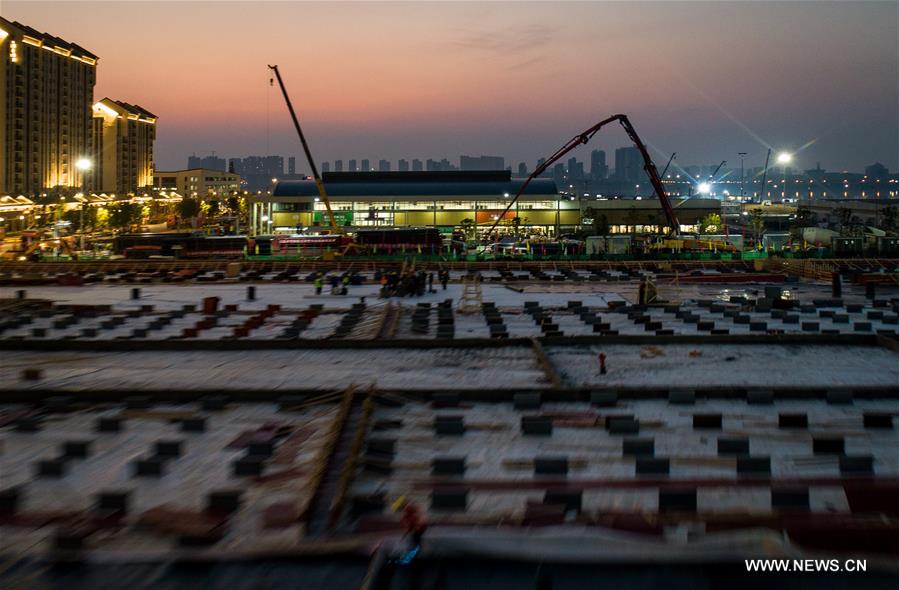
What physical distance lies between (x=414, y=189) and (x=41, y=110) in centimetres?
4554

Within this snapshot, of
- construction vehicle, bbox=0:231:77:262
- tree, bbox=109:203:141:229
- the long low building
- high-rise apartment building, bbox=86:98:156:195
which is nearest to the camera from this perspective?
construction vehicle, bbox=0:231:77:262

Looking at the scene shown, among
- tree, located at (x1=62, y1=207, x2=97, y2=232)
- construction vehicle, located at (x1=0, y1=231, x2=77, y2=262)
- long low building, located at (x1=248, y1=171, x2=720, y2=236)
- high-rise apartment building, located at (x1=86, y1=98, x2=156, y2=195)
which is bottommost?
construction vehicle, located at (x1=0, y1=231, x2=77, y2=262)

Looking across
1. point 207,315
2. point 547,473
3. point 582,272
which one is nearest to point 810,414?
point 547,473

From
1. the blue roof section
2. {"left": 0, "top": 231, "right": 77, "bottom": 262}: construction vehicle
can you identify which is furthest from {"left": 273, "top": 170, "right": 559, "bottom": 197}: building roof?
{"left": 0, "top": 231, "right": 77, "bottom": 262}: construction vehicle

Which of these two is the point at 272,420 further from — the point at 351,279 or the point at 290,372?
the point at 351,279

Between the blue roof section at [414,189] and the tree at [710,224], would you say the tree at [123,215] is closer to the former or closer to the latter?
the blue roof section at [414,189]

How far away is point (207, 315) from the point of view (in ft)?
83.3

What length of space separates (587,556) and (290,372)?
31.7 feet

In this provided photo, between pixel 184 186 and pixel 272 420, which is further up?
pixel 184 186

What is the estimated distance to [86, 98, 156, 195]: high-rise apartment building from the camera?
114938mm

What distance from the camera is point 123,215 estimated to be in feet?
284

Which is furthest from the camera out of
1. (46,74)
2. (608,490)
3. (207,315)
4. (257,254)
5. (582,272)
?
(46,74)

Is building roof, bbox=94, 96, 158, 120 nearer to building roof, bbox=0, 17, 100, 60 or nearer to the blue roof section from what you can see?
building roof, bbox=0, 17, 100, 60

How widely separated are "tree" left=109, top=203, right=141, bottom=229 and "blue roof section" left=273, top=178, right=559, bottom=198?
61.9 feet
